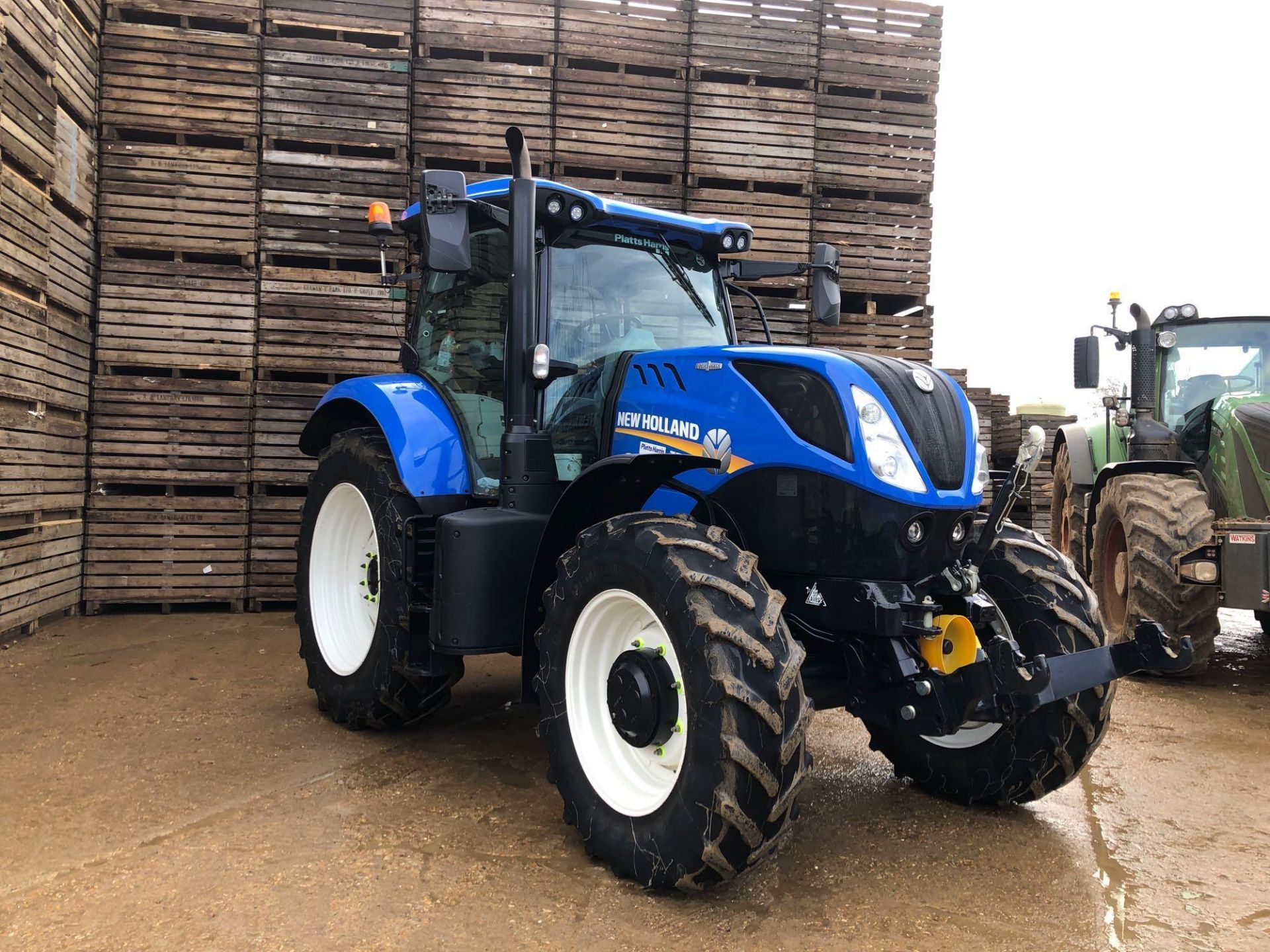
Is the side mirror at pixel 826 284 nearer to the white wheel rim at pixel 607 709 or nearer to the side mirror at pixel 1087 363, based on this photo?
the white wheel rim at pixel 607 709

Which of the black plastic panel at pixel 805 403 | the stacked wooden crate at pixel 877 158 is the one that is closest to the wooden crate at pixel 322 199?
the stacked wooden crate at pixel 877 158

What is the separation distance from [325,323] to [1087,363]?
206 inches

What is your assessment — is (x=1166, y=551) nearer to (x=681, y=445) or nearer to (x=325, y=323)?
(x=681, y=445)

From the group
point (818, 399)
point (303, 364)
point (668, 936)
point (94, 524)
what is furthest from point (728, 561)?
point (94, 524)

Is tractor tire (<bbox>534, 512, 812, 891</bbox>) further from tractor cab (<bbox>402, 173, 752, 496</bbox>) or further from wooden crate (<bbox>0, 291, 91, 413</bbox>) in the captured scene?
wooden crate (<bbox>0, 291, 91, 413</bbox>)

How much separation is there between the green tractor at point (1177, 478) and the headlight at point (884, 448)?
3.15 meters

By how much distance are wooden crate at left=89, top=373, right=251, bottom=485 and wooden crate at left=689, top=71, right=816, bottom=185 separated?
3806mm

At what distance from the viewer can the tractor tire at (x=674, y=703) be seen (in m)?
2.54

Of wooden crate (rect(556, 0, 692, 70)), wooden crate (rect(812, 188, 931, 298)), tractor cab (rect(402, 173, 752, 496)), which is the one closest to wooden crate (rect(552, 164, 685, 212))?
wooden crate (rect(556, 0, 692, 70))

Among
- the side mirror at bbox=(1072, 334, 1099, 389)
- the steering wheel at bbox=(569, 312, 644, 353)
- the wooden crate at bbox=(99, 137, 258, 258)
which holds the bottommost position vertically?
the steering wheel at bbox=(569, 312, 644, 353)

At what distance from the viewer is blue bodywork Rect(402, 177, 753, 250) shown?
3.80 m

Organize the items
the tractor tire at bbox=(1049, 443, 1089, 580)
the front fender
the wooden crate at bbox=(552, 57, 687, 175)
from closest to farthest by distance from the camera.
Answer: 1. the front fender
2. the wooden crate at bbox=(552, 57, 687, 175)
3. the tractor tire at bbox=(1049, 443, 1089, 580)

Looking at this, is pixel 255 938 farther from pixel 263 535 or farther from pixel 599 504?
pixel 263 535

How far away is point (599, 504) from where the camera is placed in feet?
11.1
